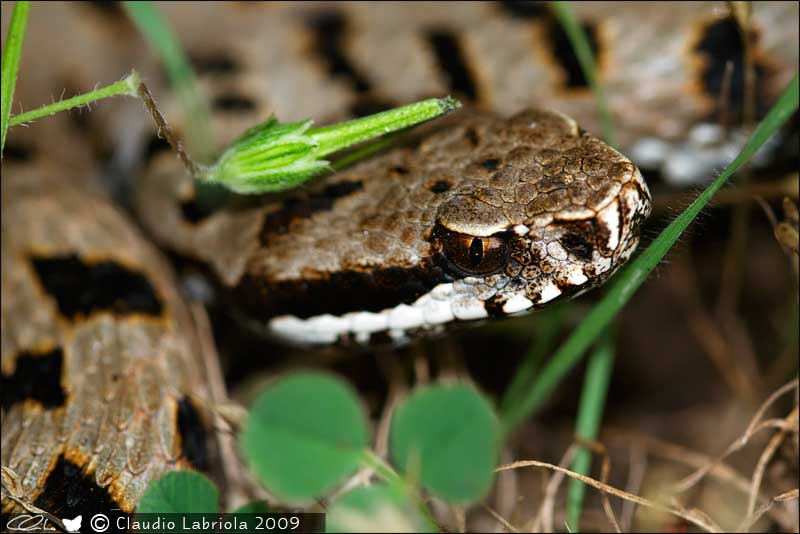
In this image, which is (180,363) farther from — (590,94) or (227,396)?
(590,94)

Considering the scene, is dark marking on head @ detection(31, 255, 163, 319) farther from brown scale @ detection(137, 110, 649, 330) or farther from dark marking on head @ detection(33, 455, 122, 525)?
dark marking on head @ detection(33, 455, 122, 525)

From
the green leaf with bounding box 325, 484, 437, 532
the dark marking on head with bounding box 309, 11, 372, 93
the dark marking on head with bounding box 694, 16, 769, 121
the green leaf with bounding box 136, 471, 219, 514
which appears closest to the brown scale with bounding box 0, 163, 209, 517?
the green leaf with bounding box 136, 471, 219, 514

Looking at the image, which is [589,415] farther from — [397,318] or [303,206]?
[303,206]

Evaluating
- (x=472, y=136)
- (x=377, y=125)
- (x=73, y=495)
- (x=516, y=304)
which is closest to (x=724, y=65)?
(x=472, y=136)

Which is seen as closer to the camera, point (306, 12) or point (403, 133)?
point (403, 133)

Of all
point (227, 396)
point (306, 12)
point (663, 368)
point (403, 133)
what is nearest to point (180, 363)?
point (227, 396)

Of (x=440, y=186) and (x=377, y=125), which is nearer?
(x=377, y=125)

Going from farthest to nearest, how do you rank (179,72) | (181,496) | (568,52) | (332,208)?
(568,52) < (179,72) < (332,208) < (181,496)
